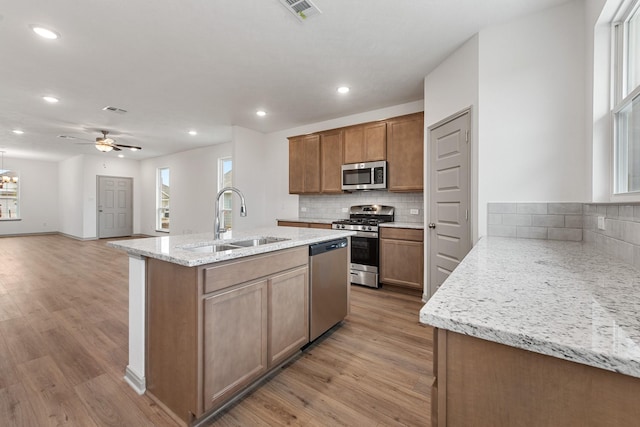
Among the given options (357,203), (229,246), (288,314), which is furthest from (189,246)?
(357,203)

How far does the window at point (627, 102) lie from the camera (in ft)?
4.82

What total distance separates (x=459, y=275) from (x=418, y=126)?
10.3 feet

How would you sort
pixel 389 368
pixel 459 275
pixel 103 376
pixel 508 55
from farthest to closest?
1. pixel 508 55
2. pixel 389 368
3. pixel 103 376
4. pixel 459 275

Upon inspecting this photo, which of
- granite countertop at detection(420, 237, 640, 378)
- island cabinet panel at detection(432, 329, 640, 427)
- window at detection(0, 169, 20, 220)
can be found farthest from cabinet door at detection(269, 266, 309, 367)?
window at detection(0, 169, 20, 220)

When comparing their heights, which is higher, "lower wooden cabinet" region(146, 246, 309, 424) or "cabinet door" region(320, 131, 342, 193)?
"cabinet door" region(320, 131, 342, 193)

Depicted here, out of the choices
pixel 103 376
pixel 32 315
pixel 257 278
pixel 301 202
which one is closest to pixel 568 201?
pixel 257 278

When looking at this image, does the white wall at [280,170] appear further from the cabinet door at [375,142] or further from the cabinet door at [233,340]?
the cabinet door at [233,340]

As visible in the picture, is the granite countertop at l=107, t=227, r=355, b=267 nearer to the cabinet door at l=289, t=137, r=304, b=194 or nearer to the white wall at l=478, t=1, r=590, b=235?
the white wall at l=478, t=1, r=590, b=235

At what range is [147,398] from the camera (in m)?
1.71

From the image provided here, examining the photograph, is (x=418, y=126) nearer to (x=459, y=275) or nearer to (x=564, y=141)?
(x=564, y=141)

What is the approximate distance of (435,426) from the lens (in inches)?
28.9

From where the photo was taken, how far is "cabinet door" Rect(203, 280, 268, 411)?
1486mm

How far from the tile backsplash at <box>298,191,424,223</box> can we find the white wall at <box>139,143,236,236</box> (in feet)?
9.09

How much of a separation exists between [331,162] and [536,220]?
117 inches
